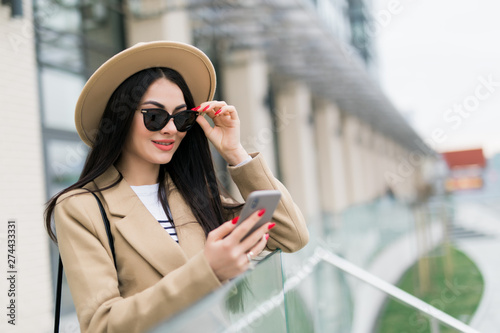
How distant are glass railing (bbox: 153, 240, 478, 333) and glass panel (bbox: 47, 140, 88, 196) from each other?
2524 millimetres

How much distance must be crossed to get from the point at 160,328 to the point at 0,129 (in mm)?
3850

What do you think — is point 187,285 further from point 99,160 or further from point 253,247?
point 99,160

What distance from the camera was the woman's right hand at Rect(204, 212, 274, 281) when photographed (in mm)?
1213

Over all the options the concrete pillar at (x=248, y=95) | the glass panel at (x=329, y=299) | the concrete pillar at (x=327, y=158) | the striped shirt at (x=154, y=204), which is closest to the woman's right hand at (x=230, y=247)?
the striped shirt at (x=154, y=204)

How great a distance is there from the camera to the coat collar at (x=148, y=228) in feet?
5.11

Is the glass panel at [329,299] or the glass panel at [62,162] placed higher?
the glass panel at [62,162]

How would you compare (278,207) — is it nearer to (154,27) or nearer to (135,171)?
(135,171)

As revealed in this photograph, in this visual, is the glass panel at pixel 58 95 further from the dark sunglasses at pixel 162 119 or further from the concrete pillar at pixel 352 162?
the concrete pillar at pixel 352 162

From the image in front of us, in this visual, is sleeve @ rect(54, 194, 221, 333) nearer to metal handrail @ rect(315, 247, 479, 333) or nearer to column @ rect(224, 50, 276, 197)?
metal handrail @ rect(315, 247, 479, 333)

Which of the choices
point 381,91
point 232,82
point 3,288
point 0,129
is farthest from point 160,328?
point 381,91

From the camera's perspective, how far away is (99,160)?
1703mm

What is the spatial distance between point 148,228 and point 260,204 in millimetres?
537

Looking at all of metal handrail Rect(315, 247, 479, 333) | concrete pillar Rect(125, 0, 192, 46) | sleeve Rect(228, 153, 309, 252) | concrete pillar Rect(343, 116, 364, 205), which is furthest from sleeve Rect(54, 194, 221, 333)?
concrete pillar Rect(343, 116, 364, 205)

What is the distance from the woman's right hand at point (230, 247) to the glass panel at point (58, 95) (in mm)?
4354
